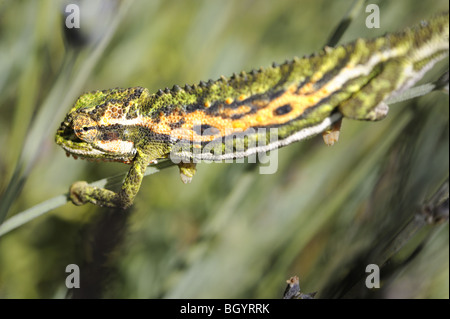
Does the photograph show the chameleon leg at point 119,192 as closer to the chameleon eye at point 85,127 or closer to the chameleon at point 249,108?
the chameleon at point 249,108

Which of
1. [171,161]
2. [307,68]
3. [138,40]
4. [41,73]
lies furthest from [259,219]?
[41,73]

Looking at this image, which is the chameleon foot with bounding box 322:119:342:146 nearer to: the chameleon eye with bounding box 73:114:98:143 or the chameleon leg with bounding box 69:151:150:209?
the chameleon leg with bounding box 69:151:150:209

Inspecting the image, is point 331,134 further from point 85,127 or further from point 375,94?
point 85,127

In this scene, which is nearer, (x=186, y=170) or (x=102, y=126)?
(x=102, y=126)

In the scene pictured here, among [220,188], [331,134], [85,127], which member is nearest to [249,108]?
[331,134]

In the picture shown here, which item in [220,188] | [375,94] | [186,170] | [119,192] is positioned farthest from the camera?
[220,188]

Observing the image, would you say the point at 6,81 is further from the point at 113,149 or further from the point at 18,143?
the point at 113,149
